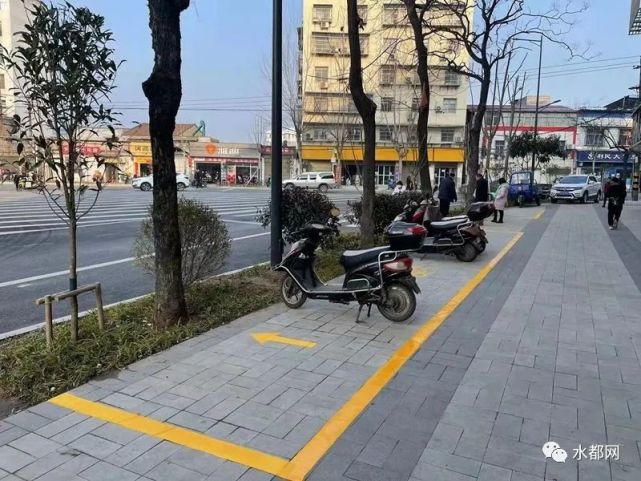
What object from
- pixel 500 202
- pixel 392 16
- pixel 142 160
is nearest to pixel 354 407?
pixel 500 202

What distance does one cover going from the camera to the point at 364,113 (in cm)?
932

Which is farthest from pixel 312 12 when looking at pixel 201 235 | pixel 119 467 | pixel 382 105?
pixel 119 467

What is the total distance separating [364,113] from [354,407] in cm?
668

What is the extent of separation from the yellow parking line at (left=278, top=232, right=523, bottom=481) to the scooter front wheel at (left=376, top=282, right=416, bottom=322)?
245 millimetres

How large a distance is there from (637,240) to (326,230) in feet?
33.4

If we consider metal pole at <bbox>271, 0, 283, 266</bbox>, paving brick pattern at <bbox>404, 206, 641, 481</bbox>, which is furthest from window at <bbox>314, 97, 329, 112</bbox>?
paving brick pattern at <bbox>404, 206, 641, 481</bbox>

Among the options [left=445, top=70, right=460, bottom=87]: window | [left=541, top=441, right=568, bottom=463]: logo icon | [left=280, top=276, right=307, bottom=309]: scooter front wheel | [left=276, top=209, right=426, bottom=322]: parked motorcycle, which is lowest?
[left=541, top=441, right=568, bottom=463]: logo icon

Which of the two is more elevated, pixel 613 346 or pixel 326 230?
pixel 326 230

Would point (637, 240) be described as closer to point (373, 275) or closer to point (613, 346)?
point (613, 346)

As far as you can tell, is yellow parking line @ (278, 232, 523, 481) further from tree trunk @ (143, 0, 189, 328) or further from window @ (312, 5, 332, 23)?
window @ (312, 5, 332, 23)

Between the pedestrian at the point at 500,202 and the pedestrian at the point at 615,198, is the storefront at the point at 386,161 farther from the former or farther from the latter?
the pedestrian at the point at 615,198

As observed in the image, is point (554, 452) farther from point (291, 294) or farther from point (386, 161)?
point (386, 161)

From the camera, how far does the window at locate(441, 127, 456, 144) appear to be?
53.7 meters

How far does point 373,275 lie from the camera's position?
18.4ft
